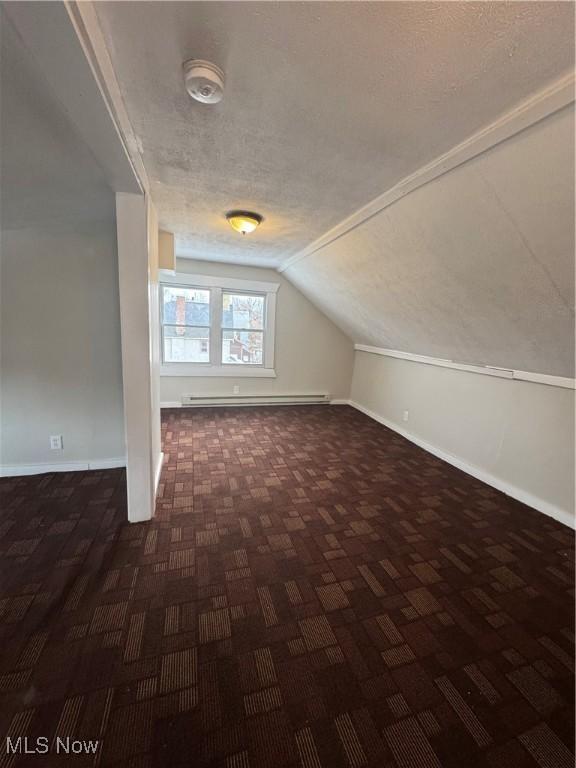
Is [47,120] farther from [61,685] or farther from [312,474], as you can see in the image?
[312,474]

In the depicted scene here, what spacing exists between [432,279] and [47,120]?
7.55ft

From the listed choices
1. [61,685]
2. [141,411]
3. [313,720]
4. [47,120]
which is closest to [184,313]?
[141,411]

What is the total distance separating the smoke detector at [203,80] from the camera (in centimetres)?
104

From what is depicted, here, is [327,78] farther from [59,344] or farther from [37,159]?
[59,344]

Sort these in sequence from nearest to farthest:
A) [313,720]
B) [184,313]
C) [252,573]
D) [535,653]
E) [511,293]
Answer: [313,720]
[535,653]
[252,573]
[511,293]
[184,313]

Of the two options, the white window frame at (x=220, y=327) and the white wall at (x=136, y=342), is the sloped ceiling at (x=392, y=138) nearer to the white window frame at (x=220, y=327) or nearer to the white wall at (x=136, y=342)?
the white wall at (x=136, y=342)

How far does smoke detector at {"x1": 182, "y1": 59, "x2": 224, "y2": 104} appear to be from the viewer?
40.9 inches

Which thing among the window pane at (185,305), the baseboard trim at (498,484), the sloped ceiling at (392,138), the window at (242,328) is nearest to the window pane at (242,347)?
the window at (242,328)

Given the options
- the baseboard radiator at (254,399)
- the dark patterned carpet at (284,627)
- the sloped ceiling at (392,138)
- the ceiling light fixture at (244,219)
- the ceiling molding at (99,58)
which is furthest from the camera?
the baseboard radiator at (254,399)

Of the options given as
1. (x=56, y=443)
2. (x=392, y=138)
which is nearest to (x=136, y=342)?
(x=56, y=443)

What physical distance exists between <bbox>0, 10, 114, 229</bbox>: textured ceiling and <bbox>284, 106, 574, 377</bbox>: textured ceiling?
5.58 ft

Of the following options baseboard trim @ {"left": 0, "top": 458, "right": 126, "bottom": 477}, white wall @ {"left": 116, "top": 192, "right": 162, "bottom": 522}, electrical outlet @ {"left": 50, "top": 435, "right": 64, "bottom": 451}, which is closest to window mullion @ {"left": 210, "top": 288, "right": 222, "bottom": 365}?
baseboard trim @ {"left": 0, "top": 458, "right": 126, "bottom": 477}

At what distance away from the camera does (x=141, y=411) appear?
74.9 inches

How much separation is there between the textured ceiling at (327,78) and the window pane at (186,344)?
2762 millimetres
